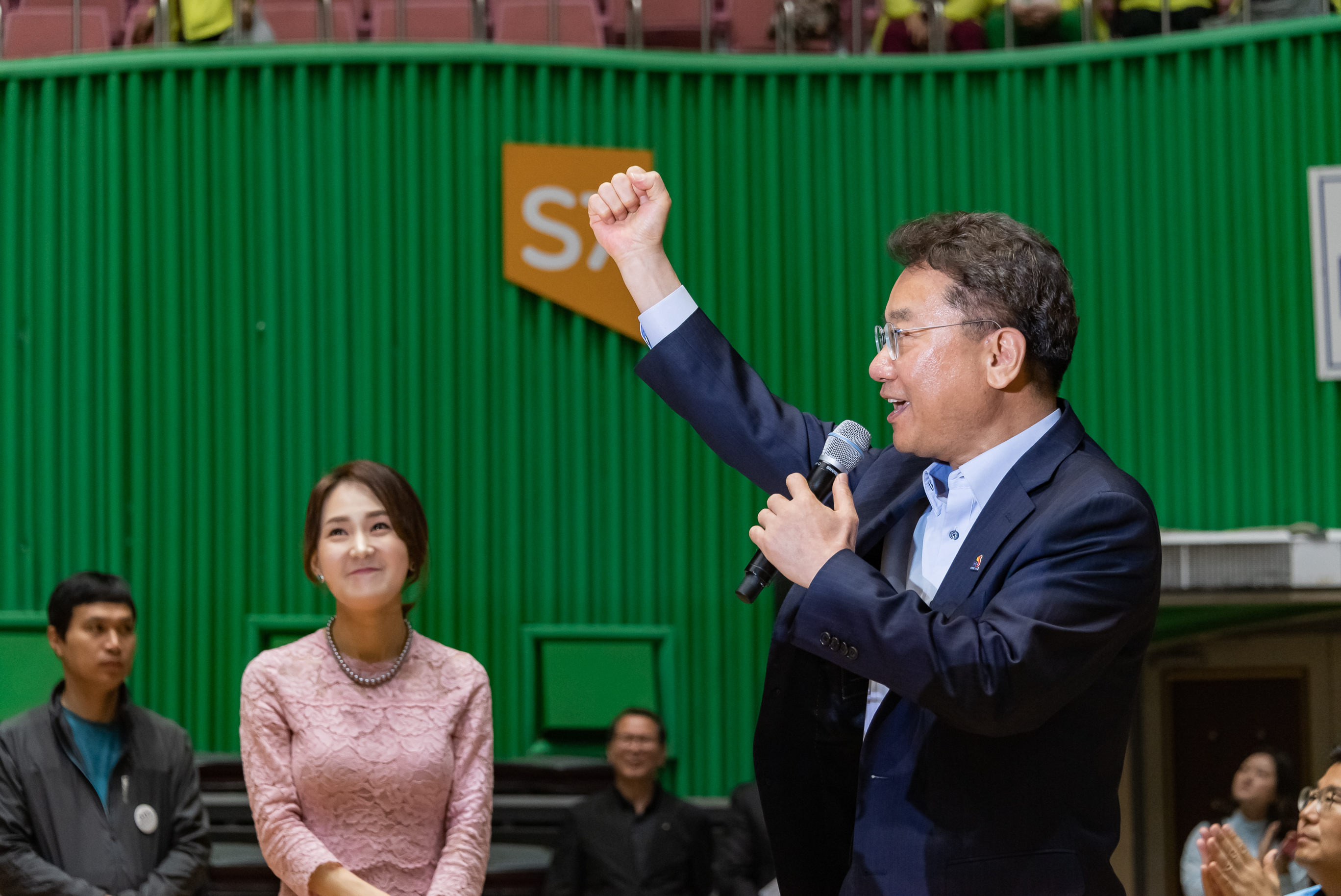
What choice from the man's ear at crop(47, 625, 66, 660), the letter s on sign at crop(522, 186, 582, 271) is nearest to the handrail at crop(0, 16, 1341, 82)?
the letter s on sign at crop(522, 186, 582, 271)

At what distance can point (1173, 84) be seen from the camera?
18.2 feet

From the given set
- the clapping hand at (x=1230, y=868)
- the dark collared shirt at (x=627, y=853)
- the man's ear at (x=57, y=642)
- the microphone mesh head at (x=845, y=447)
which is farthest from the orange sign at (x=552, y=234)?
the microphone mesh head at (x=845, y=447)

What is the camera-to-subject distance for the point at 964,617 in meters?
1.33

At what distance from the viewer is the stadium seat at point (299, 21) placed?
573 centimetres

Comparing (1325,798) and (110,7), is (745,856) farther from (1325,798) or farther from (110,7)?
(110,7)

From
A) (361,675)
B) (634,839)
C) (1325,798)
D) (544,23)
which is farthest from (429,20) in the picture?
(1325,798)

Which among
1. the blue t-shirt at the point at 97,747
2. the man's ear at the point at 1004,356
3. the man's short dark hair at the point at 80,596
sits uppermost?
the man's ear at the point at 1004,356

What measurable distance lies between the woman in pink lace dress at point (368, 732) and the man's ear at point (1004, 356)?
110 centimetres

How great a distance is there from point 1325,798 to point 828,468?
1238 millimetres

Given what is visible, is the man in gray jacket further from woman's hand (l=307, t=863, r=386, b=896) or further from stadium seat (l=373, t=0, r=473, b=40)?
stadium seat (l=373, t=0, r=473, b=40)

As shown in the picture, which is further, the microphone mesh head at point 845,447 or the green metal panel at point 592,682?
the green metal panel at point 592,682

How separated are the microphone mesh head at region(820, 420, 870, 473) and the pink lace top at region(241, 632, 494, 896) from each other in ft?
3.01

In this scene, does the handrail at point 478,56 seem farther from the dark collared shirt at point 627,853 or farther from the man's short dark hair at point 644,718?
the dark collared shirt at point 627,853

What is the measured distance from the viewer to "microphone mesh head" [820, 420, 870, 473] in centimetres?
160
